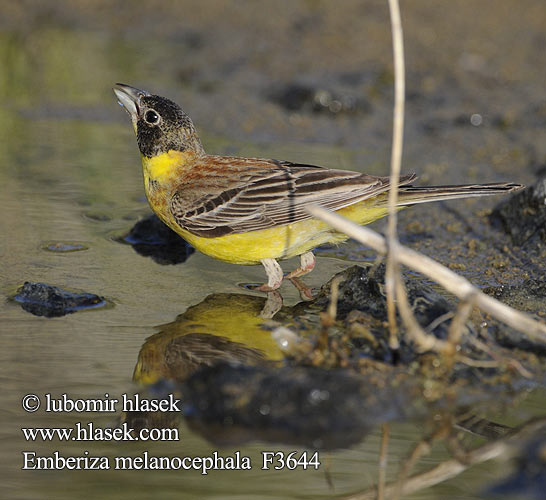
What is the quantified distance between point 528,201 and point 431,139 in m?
3.10

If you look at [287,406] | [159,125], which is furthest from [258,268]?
[287,406]

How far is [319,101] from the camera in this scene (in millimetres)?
11617

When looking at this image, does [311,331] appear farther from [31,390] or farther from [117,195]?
[117,195]

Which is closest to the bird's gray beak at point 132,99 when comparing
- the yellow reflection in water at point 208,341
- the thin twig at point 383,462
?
the yellow reflection in water at point 208,341

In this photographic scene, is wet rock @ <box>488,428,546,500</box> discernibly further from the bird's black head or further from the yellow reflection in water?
the bird's black head

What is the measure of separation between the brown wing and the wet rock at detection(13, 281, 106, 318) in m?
0.97

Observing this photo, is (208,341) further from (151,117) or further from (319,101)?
(319,101)

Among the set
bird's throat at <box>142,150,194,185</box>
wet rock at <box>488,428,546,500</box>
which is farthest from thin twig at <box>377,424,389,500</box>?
bird's throat at <box>142,150,194,185</box>

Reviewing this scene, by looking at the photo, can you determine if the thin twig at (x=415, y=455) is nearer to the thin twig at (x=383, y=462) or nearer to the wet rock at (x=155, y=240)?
the thin twig at (x=383, y=462)

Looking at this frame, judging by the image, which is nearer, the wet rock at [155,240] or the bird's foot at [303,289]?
the bird's foot at [303,289]

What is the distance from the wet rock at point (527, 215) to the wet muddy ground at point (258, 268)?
0.02 m

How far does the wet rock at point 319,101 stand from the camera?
11.6 meters

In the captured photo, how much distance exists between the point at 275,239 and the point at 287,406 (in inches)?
90.8

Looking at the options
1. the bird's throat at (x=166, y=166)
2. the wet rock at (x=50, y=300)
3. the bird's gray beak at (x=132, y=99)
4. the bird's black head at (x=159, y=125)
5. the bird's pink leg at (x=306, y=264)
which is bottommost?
the wet rock at (x=50, y=300)
